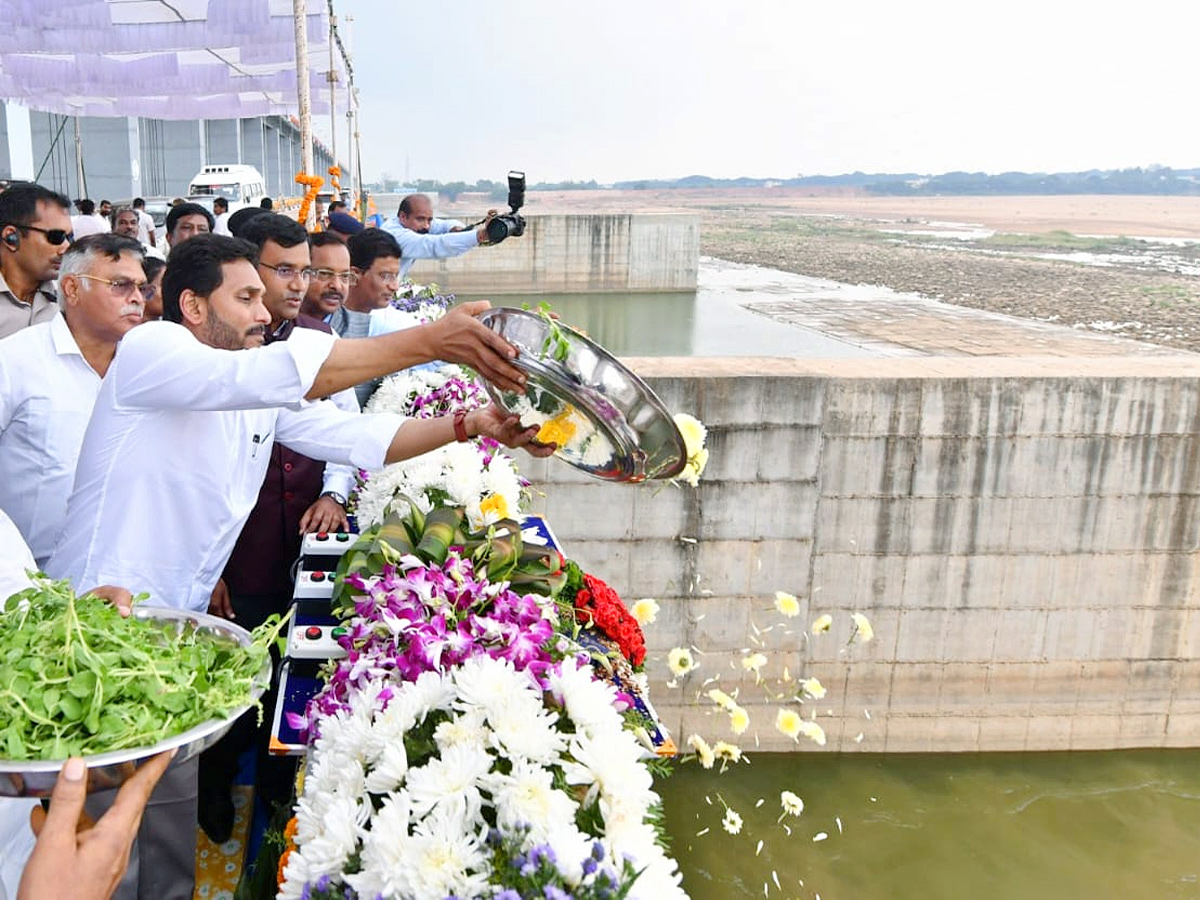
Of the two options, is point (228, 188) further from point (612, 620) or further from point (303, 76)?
point (612, 620)

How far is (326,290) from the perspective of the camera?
15.0 ft

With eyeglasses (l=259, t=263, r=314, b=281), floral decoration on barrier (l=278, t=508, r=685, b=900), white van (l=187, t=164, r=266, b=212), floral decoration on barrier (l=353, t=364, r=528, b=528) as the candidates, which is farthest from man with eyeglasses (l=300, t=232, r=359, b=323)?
white van (l=187, t=164, r=266, b=212)

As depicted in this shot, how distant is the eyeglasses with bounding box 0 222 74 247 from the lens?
15.5ft

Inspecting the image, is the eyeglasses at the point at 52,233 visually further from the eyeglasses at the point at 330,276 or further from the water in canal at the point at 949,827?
the water in canal at the point at 949,827

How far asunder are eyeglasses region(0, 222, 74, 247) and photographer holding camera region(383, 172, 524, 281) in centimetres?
170

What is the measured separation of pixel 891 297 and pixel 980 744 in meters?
31.2

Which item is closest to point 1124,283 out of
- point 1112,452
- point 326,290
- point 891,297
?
point 891,297

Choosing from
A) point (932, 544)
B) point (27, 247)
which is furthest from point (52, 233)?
point (932, 544)

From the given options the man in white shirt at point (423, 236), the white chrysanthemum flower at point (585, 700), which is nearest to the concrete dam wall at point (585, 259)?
the man in white shirt at point (423, 236)

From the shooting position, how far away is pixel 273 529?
373 cm

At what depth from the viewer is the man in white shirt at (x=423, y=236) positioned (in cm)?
732

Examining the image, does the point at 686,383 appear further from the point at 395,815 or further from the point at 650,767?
the point at 395,815

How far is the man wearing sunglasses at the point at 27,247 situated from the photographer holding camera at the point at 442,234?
5.76 ft

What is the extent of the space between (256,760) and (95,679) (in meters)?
2.13
